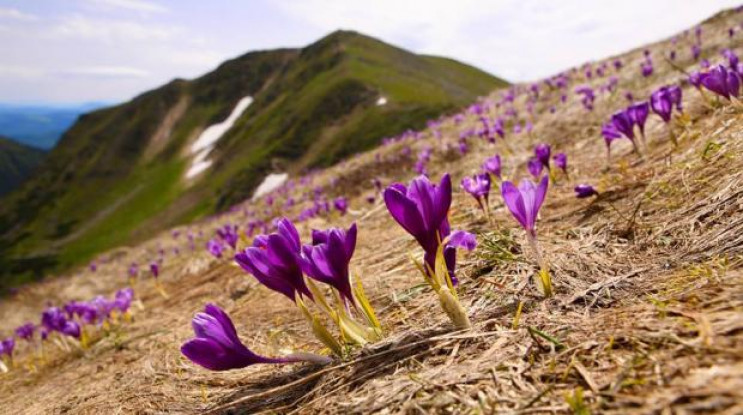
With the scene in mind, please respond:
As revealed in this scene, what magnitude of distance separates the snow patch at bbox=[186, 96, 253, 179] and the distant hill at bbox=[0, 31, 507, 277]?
1.09 ft

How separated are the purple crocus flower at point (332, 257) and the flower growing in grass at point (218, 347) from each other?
367 mm

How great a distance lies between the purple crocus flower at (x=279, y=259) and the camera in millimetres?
2324

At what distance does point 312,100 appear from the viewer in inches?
2953

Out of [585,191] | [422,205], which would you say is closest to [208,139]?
[585,191]

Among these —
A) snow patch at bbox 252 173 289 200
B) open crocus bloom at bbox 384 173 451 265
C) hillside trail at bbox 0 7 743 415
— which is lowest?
hillside trail at bbox 0 7 743 415

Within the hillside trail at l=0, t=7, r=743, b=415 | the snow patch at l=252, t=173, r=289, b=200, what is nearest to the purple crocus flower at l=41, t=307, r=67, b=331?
the hillside trail at l=0, t=7, r=743, b=415

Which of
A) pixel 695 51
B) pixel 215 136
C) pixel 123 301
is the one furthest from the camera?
pixel 215 136

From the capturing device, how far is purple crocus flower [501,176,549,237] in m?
2.40

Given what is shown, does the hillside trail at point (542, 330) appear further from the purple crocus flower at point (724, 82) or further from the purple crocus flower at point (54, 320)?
the purple crocus flower at point (54, 320)

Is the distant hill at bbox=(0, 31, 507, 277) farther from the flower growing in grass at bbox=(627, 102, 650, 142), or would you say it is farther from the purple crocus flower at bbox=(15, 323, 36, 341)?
the flower growing in grass at bbox=(627, 102, 650, 142)

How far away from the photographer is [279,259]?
Result: 2346 millimetres

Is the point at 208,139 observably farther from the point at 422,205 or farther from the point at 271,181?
the point at 422,205

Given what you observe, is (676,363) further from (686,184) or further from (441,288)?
(686,184)

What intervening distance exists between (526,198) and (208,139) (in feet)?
348
